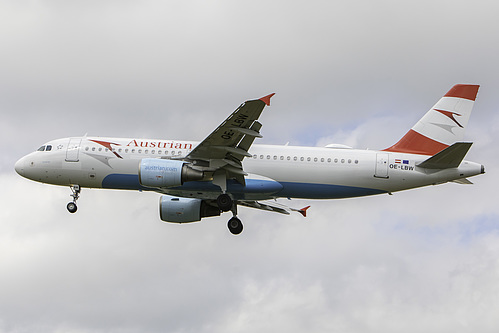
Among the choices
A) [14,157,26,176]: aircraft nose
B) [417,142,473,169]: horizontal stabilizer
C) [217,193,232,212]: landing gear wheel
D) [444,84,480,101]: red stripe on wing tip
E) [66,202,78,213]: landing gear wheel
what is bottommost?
[217,193,232,212]: landing gear wheel

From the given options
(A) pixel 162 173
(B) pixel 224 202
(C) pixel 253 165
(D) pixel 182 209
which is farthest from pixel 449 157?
(D) pixel 182 209

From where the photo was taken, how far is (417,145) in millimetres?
52375

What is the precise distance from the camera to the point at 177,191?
5159 centimetres

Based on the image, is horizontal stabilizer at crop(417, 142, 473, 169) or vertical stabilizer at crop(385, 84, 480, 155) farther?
vertical stabilizer at crop(385, 84, 480, 155)

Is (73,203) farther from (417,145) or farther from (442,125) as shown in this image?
(442,125)

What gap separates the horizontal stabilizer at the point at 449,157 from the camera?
4741cm

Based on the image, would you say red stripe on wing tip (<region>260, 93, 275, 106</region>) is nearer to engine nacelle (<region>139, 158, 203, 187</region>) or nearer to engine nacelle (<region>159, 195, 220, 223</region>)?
engine nacelle (<region>139, 158, 203, 187</region>)

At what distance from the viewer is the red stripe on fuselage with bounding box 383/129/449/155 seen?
52.1 metres

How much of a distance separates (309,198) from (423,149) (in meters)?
8.24

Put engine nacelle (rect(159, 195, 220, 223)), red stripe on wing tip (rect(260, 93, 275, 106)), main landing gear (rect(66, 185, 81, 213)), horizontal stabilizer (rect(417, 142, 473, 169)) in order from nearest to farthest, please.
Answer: red stripe on wing tip (rect(260, 93, 275, 106)) < horizontal stabilizer (rect(417, 142, 473, 169)) < main landing gear (rect(66, 185, 81, 213)) < engine nacelle (rect(159, 195, 220, 223))

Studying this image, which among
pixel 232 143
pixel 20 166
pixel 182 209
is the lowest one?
pixel 182 209

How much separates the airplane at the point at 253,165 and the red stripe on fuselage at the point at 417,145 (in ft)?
0.22

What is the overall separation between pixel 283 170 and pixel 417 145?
9235 millimetres

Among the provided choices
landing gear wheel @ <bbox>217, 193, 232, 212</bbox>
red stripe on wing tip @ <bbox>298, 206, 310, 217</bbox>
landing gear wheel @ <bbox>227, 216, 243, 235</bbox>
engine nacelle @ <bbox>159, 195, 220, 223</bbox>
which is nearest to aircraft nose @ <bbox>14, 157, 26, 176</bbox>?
engine nacelle @ <bbox>159, 195, 220, 223</bbox>
